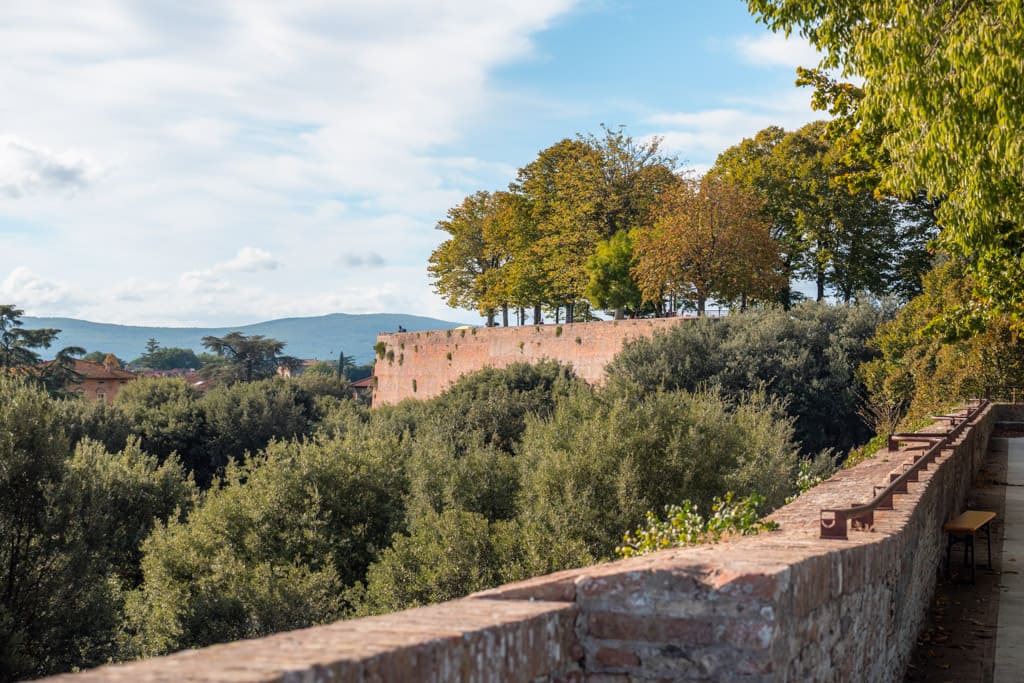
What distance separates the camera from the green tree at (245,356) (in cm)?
9200

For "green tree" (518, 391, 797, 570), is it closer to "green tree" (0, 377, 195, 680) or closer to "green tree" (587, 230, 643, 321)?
"green tree" (0, 377, 195, 680)

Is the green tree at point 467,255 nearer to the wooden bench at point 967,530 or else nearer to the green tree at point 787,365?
the green tree at point 787,365

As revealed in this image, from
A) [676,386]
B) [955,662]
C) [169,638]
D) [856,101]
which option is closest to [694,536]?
[955,662]

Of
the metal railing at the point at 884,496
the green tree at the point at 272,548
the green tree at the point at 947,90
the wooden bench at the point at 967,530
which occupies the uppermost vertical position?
the green tree at the point at 947,90

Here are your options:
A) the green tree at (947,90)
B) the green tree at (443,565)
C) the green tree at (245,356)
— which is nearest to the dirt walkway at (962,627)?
the green tree at (947,90)

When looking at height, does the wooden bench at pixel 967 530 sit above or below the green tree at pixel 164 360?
below

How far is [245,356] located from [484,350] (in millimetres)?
55847

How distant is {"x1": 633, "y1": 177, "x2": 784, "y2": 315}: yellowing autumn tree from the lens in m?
37.0

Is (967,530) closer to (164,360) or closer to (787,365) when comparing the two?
(787,365)

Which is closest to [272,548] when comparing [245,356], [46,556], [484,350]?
[46,556]

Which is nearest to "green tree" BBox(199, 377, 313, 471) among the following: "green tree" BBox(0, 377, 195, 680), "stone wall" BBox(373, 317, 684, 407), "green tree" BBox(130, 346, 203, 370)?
"stone wall" BBox(373, 317, 684, 407)

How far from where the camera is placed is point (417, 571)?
19.3 meters

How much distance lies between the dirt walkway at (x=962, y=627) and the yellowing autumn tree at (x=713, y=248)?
1057 inches

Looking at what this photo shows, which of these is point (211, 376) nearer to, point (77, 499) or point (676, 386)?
point (676, 386)
